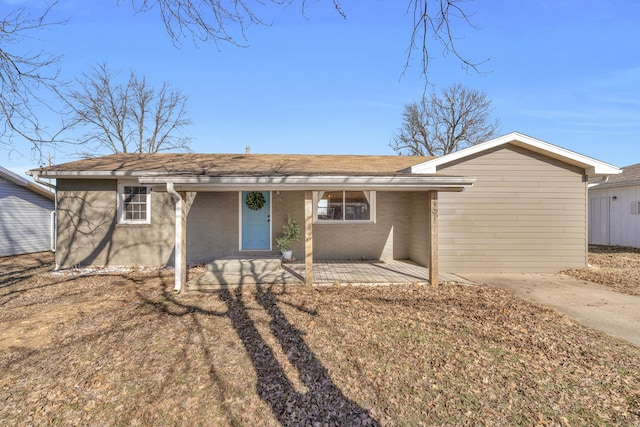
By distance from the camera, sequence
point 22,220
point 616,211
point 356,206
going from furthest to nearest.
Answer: point 616,211
point 22,220
point 356,206

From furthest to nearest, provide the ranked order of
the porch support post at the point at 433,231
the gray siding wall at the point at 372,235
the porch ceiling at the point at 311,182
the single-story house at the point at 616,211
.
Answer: the single-story house at the point at 616,211 → the gray siding wall at the point at 372,235 → the porch support post at the point at 433,231 → the porch ceiling at the point at 311,182

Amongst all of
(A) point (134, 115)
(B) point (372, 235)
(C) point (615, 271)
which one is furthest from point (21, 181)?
(C) point (615, 271)

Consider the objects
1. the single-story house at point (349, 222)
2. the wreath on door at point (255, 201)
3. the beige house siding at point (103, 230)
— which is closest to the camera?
the single-story house at point (349, 222)

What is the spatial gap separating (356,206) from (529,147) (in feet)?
15.6

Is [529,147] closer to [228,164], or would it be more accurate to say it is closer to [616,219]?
[228,164]

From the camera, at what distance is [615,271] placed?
8.09m

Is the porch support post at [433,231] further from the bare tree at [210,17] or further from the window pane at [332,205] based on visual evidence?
the bare tree at [210,17]

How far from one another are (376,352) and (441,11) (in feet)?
11.0

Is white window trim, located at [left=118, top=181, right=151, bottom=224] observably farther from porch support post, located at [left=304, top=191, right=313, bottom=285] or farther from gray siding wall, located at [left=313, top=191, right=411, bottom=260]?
porch support post, located at [left=304, top=191, right=313, bottom=285]

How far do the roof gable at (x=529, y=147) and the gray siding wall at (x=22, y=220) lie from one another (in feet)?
47.2

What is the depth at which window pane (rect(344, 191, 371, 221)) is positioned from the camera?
9250 mm

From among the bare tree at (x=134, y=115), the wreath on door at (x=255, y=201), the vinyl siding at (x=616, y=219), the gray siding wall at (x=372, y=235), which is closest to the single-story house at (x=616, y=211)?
the vinyl siding at (x=616, y=219)

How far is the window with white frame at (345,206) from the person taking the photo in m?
9.23

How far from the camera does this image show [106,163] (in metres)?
8.56
